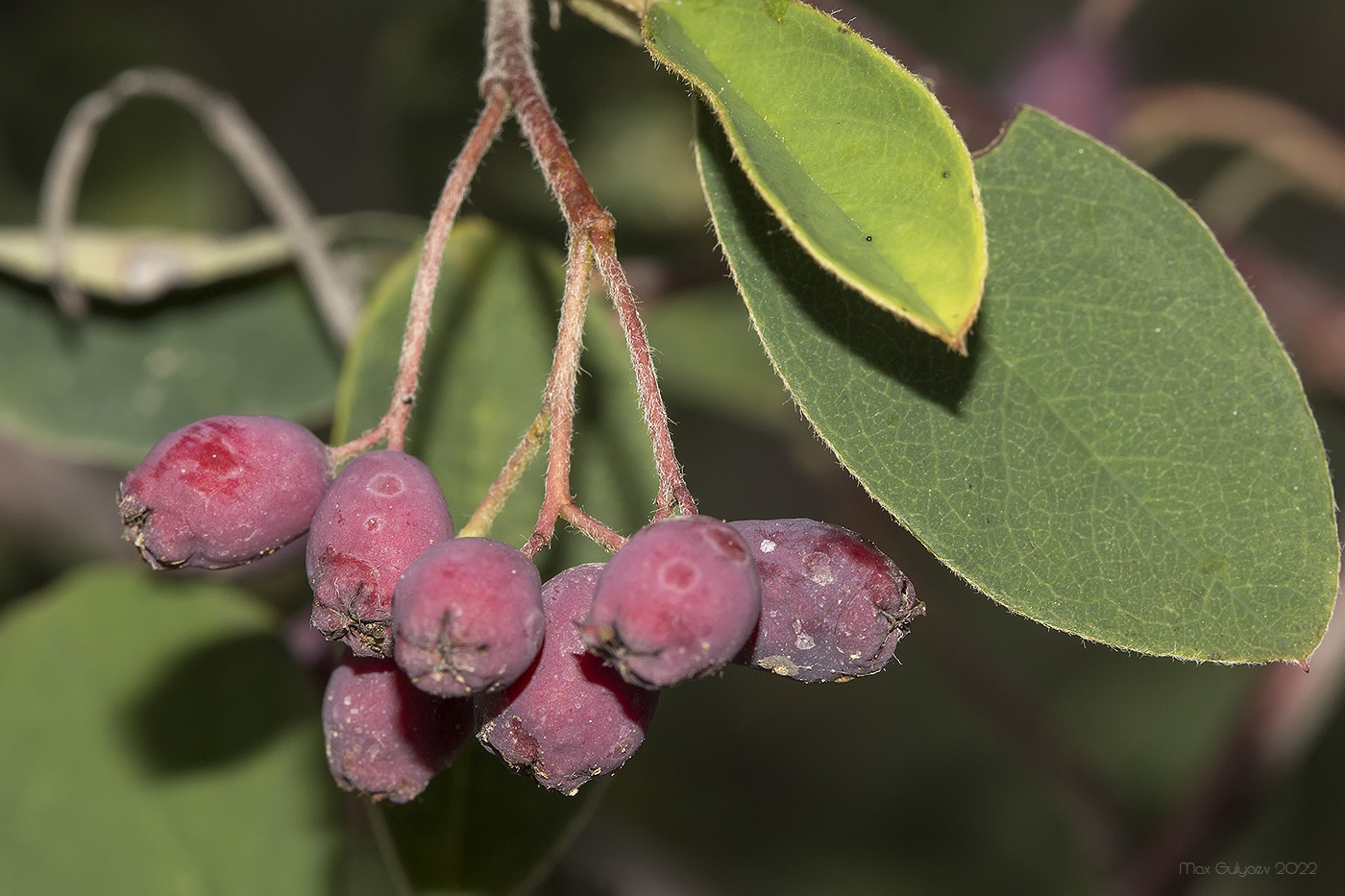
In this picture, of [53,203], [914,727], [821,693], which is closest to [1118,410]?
[53,203]

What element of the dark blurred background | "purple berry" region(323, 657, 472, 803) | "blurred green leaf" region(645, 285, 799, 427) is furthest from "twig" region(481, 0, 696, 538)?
"blurred green leaf" region(645, 285, 799, 427)

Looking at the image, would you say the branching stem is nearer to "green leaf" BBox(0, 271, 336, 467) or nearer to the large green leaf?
the large green leaf

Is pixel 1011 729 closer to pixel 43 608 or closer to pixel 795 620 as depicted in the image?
pixel 795 620

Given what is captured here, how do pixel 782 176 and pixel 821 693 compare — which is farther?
pixel 821 693

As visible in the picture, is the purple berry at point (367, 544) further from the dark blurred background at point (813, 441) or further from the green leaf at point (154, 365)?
the green leaf at point (154, 365)

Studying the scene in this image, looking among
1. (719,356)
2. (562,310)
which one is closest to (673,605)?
(562,310)

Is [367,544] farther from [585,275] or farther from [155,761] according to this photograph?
[155,761]
